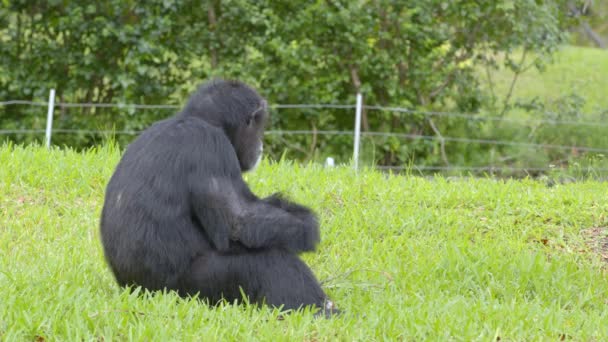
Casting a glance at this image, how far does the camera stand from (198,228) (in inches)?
175

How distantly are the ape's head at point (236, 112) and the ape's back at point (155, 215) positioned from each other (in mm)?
322

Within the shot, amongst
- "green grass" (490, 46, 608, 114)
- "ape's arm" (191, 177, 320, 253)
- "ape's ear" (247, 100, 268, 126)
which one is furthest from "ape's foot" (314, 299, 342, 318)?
"green grass" (490, 46, 608, 114)

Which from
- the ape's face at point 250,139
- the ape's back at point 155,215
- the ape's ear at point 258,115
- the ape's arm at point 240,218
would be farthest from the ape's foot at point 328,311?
the ape's ear at point 258,115

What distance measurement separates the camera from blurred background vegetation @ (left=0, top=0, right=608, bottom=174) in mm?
12492

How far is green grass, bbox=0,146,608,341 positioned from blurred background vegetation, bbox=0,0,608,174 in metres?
4.91

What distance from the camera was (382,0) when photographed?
12.3m

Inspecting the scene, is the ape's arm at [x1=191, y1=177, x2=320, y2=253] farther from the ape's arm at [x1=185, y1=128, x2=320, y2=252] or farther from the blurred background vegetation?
the blurred background vegetation

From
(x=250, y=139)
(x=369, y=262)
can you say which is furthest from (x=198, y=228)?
(x=369, y=262)

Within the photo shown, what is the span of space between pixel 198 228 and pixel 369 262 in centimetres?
170

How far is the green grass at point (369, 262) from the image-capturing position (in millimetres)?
4117

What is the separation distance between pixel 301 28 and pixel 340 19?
0.66m

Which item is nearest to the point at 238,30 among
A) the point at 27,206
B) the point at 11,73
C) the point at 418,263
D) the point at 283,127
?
the point at 283,127

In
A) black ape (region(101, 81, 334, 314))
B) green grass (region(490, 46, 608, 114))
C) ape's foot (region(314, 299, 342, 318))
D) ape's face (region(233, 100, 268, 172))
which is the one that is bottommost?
ape's foot (region(314, 299, 342, 318))

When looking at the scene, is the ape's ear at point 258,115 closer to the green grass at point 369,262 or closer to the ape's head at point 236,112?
the ape's head at point 236,112
